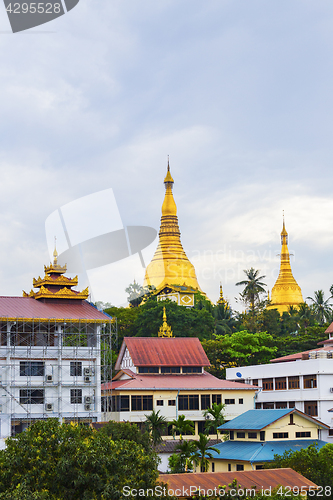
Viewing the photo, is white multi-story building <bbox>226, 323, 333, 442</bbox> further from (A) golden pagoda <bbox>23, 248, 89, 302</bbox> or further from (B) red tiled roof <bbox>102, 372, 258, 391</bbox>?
(A) golden pagoda <bbox>23, 248, 89, 302</bbox>

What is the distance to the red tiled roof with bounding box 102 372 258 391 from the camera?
166ft

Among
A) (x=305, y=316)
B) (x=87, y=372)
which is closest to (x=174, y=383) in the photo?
(x=87, y=372)

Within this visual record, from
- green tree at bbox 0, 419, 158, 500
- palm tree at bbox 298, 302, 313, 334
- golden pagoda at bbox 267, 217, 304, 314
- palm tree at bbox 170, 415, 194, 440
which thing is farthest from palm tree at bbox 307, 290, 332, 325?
green tree at bbox 0, 419, 158, 500

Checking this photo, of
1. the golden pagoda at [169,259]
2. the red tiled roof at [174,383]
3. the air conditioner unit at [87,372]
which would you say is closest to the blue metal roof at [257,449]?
the red tiled roof at [174,383]

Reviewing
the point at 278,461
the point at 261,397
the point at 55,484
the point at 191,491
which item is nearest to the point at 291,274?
the point at 261,397

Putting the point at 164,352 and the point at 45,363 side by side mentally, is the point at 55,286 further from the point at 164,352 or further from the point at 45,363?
the point at 164,352

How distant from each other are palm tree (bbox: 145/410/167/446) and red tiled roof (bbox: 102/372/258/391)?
315 cm

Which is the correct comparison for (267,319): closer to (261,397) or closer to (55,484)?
(261,397)

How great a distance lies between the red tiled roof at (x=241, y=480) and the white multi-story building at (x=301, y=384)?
17.2m

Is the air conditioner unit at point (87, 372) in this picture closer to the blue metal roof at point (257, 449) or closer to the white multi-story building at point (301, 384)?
the blue metal roof at point (257, 449)

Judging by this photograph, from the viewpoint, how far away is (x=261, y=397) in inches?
2221

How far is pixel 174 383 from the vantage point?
171ft

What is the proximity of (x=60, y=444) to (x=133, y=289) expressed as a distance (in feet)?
282

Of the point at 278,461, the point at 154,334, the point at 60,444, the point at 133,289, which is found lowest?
the point at 278,461
